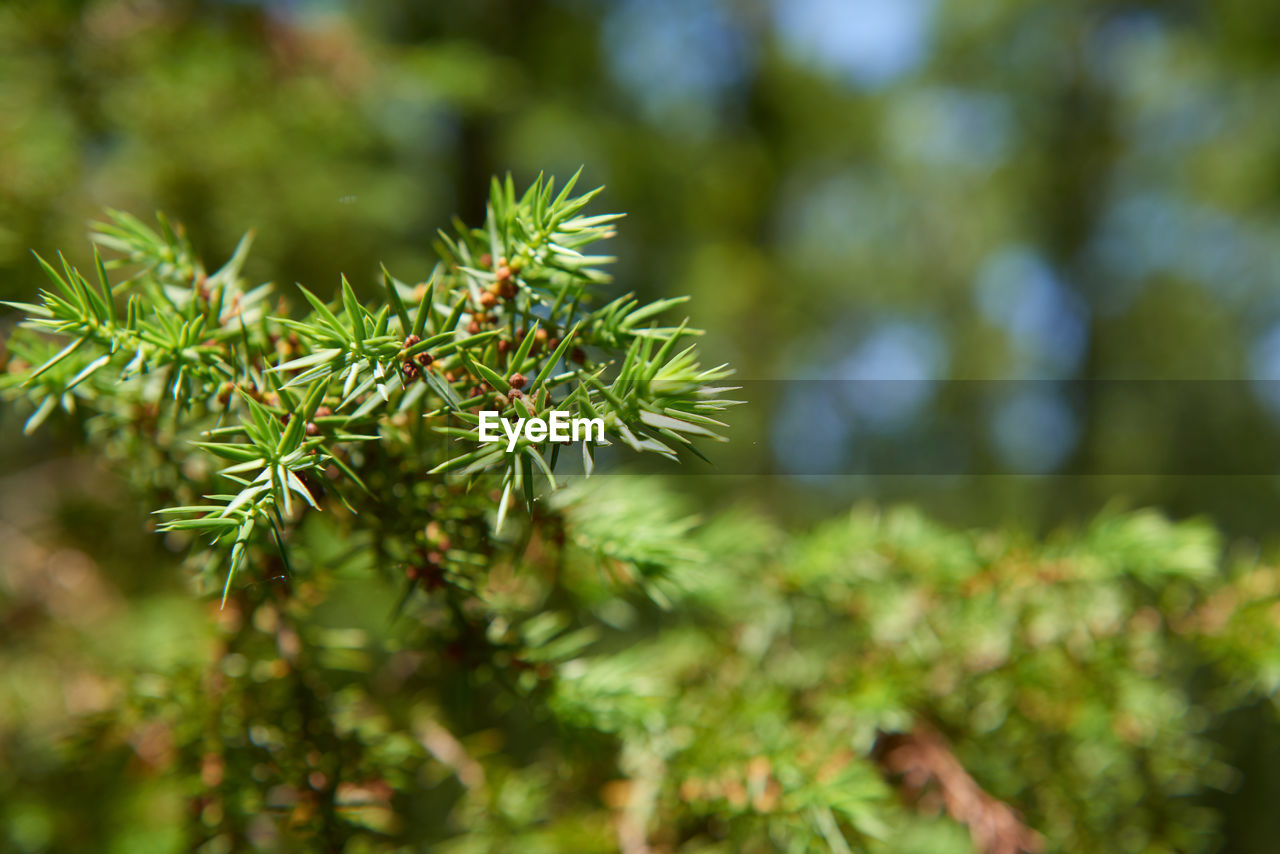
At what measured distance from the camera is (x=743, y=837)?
2.02ft

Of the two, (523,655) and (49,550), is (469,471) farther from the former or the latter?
(49,550)

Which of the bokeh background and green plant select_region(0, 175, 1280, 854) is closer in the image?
green plant select_region(0, 175, 1280, 854)

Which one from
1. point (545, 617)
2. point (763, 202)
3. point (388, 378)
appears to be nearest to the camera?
point (388, 378)

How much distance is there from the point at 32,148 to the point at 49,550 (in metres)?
0.68

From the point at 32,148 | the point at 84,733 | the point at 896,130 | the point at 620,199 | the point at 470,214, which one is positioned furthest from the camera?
the point at 896,130

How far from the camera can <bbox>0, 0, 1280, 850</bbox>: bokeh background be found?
1.14m

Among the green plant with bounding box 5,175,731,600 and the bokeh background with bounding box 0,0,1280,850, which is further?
the bokeh background with bounding box 0,0,1280,850

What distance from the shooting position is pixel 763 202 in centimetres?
396

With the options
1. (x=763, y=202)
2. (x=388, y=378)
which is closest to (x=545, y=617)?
(x=388, y=378)

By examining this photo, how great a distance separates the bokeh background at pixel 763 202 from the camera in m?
1.14

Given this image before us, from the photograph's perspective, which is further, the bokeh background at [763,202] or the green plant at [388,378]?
the bokeh background at [763,202]

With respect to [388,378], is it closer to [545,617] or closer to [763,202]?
[545,617]

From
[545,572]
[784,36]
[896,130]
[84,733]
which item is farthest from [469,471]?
[896,130]

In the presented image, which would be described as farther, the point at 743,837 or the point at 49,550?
the point at 49,550
